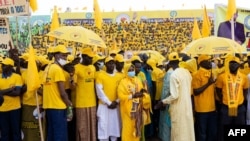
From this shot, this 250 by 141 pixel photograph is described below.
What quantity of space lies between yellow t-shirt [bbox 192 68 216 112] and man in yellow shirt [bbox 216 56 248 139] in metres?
0.16

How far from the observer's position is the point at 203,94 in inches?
265

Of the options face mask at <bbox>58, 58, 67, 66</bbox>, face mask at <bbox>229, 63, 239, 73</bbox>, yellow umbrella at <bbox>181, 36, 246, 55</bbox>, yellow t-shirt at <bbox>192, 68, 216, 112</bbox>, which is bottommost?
yellow t-shirt at <bbox>192, 68, 216, 112</bbox>

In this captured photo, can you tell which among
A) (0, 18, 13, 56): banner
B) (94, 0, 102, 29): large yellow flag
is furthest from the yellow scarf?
(94, 0, 102, 29): large yellow flag

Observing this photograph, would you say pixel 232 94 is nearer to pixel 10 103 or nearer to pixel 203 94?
pixel 203 94

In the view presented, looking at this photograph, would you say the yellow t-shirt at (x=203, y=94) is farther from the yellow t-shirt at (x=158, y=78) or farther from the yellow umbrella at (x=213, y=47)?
the yellow t-shirt at (x=158, y=78)

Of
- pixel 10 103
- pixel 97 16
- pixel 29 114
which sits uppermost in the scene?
pixel 97 16

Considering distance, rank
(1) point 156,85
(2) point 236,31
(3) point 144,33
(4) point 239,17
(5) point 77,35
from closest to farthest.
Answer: (5) point 77,35
(1) point 156,85
(4) point 239,17
(2) point 236,31
(3) point 144,33

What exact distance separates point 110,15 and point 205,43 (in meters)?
20.2

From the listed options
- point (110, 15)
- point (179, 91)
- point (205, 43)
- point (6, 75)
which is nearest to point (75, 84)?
point (6, 75)

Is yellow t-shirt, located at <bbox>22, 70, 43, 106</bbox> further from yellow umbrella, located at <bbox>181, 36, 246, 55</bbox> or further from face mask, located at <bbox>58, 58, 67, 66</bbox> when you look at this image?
yellow umbrella, located at <bbox>181, 36, 246, 55</bbox>

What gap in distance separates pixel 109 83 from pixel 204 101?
59.9 inches

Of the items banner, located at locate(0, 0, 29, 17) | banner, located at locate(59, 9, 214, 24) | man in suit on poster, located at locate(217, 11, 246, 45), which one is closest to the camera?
banner, located at locate(0, 0, 29, 17)

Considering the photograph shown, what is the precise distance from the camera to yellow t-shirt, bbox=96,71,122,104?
21.6ft


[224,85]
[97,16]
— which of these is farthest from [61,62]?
[97,16]
